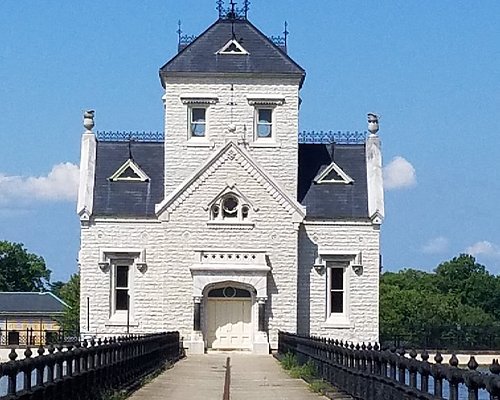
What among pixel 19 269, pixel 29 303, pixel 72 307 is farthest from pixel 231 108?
pixel 19 269

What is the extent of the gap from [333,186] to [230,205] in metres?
4.88

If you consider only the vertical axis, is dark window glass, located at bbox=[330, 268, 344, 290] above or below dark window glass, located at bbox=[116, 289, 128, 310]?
above

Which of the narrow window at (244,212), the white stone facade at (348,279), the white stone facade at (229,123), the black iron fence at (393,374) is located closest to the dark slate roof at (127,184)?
the white stone facade at (229,123)

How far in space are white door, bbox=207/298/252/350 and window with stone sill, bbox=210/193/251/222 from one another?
3375mm

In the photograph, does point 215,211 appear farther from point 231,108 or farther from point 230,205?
point 231,108

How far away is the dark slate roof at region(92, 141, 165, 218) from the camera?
5412 cm

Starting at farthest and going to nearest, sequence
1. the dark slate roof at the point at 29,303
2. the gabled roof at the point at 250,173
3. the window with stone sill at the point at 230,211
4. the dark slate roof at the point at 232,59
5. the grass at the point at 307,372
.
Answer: the dark slate roof at the point at 29,303 < the dark slate roof at the point at 232,59 < the window with stone sill at the point at 230,211 < the gabled roof at the point at 250,173 < the grass at the point at 307,372

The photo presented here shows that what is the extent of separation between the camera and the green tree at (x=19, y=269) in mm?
140750

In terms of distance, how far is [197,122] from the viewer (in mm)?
54562

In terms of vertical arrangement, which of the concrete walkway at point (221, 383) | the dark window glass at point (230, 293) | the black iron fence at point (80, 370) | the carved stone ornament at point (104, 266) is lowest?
the concrete walkway at point (221, 383)

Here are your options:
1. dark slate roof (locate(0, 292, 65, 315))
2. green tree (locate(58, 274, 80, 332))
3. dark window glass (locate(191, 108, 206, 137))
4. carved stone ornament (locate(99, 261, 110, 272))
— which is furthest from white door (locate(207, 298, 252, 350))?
dark slate roof (locate(0, 292, 65, 315))

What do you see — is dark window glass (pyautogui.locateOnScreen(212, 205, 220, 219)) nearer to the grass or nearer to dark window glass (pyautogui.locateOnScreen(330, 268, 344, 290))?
dark window glass (pyautogui.locateOnScreen(330, 268, 344, 290))

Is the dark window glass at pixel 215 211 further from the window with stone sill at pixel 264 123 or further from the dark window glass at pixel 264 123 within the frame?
the dark window glass at pixel 264 123

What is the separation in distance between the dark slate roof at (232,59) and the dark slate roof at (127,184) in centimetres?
430
